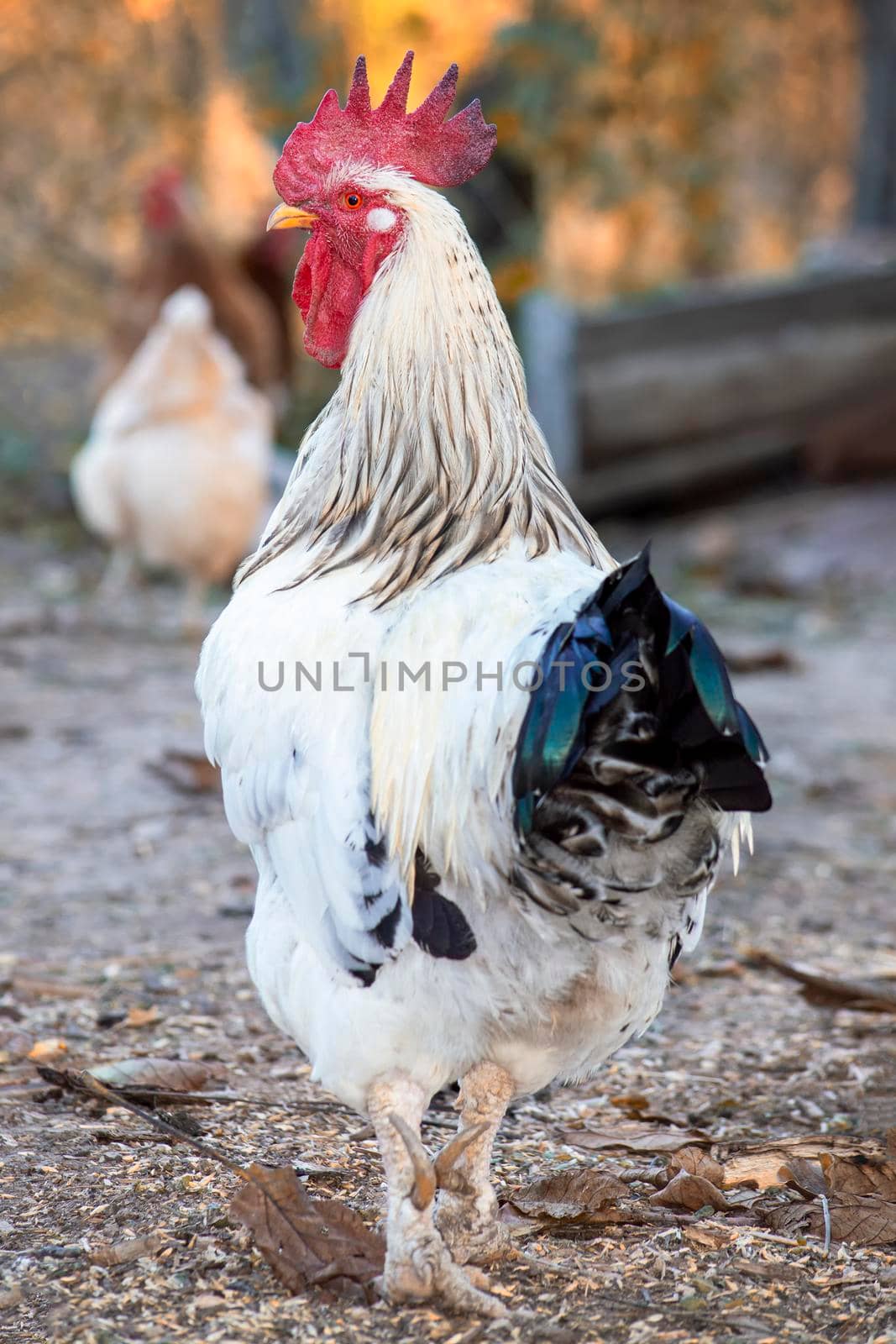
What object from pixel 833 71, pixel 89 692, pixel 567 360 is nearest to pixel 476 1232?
pixel 89 692

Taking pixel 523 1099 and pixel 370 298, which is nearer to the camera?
pixel 370 298

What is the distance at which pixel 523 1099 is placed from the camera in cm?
334

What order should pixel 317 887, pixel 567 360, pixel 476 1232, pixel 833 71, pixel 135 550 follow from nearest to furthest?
pixel 317 887 → pixel 476 1232 → pixel 135 550 → pixel 567 360 → pixel 833 71

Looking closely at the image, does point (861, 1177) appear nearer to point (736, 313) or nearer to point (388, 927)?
point (388, 927)

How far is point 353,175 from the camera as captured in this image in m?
2.77

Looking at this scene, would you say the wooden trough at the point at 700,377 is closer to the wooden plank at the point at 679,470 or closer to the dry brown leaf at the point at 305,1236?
the wooden plank at the point at 679,470

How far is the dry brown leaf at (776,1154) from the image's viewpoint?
9.40 ft

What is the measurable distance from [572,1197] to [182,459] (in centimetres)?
561

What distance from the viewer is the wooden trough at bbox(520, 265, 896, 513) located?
9836 mm

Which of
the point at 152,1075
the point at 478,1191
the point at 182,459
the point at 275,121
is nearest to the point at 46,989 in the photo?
the point at 152,1075

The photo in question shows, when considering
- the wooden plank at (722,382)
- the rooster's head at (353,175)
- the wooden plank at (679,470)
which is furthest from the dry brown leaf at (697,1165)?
the wooden plank at (722,382)

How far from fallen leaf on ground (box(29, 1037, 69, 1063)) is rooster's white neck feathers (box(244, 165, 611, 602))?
1.43 metres

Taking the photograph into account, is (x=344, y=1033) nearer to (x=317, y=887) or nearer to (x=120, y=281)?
(x=317, y=887)

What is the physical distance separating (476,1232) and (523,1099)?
78 centimetres
